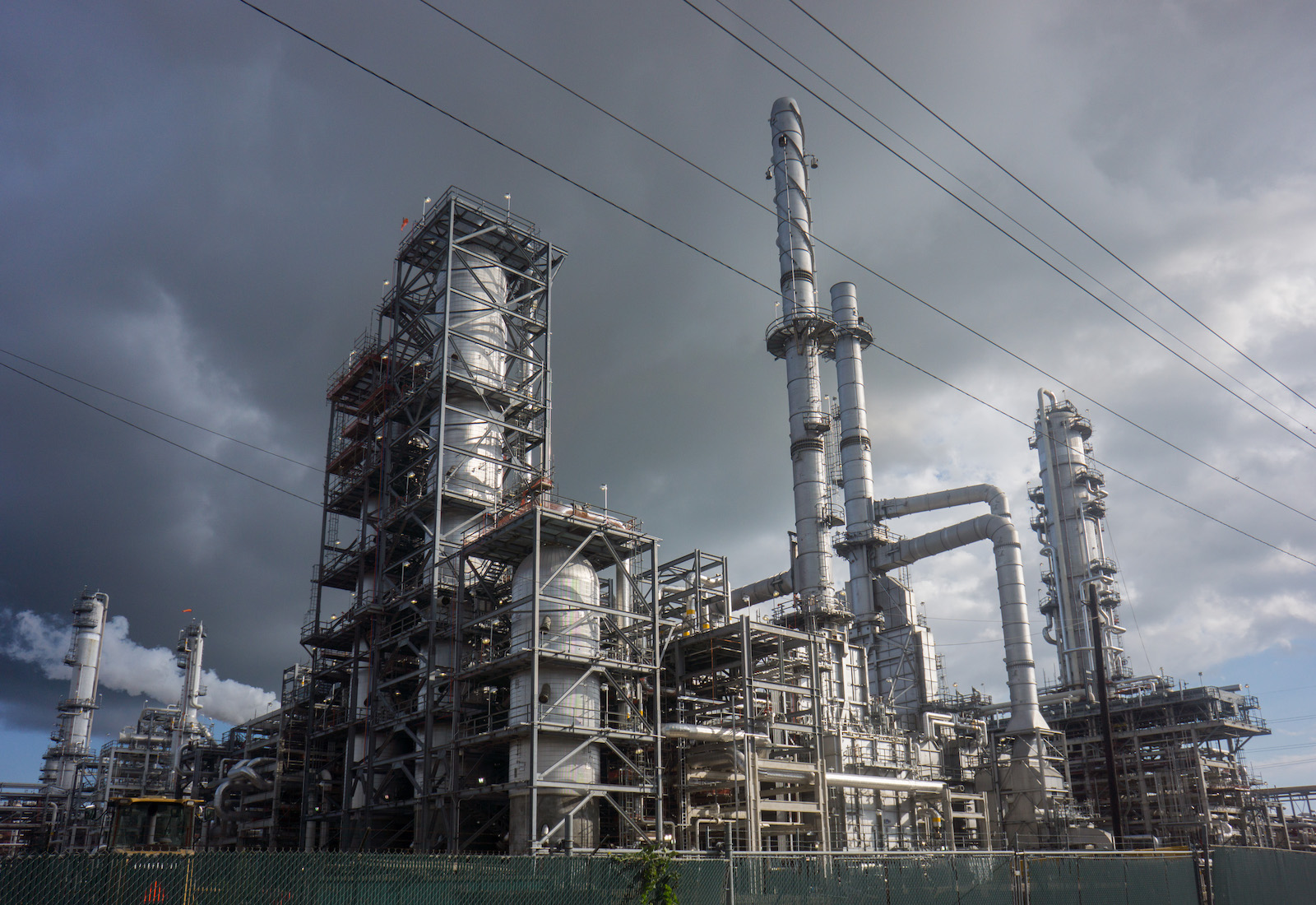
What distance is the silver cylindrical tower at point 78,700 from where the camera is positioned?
87000mm

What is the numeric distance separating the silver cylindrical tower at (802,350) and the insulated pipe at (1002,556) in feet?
32.8

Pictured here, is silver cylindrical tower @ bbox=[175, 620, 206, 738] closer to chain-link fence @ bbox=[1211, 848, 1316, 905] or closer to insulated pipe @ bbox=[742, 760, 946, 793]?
insulated pipe @ bbox=[742, 760, 946, 793]

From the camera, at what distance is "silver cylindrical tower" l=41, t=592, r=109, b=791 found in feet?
285

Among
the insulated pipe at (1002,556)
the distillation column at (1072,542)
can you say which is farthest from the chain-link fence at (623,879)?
the distillation column at (1072,542)

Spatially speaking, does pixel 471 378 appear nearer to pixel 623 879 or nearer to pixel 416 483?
pixel 416 483

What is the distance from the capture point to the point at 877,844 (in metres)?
42.8

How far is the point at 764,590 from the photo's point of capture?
62.8 metres

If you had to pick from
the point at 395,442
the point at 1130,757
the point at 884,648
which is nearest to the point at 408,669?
the point at 395,442

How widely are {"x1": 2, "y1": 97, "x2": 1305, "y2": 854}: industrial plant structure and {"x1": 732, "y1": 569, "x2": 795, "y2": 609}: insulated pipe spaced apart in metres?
0.22

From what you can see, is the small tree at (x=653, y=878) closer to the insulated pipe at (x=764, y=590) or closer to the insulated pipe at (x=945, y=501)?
the insulated pipe at (x=764, y=590)

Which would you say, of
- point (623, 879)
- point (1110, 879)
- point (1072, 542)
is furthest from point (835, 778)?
point (1072, 542)

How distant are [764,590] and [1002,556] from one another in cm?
1556

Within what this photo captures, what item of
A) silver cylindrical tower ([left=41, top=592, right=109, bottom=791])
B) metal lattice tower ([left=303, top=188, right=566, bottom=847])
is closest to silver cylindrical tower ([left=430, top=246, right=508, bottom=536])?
metal lattice tower ([left=303, top=188, right=566, bottom=847])

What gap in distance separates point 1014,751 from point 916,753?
19.1 feet
